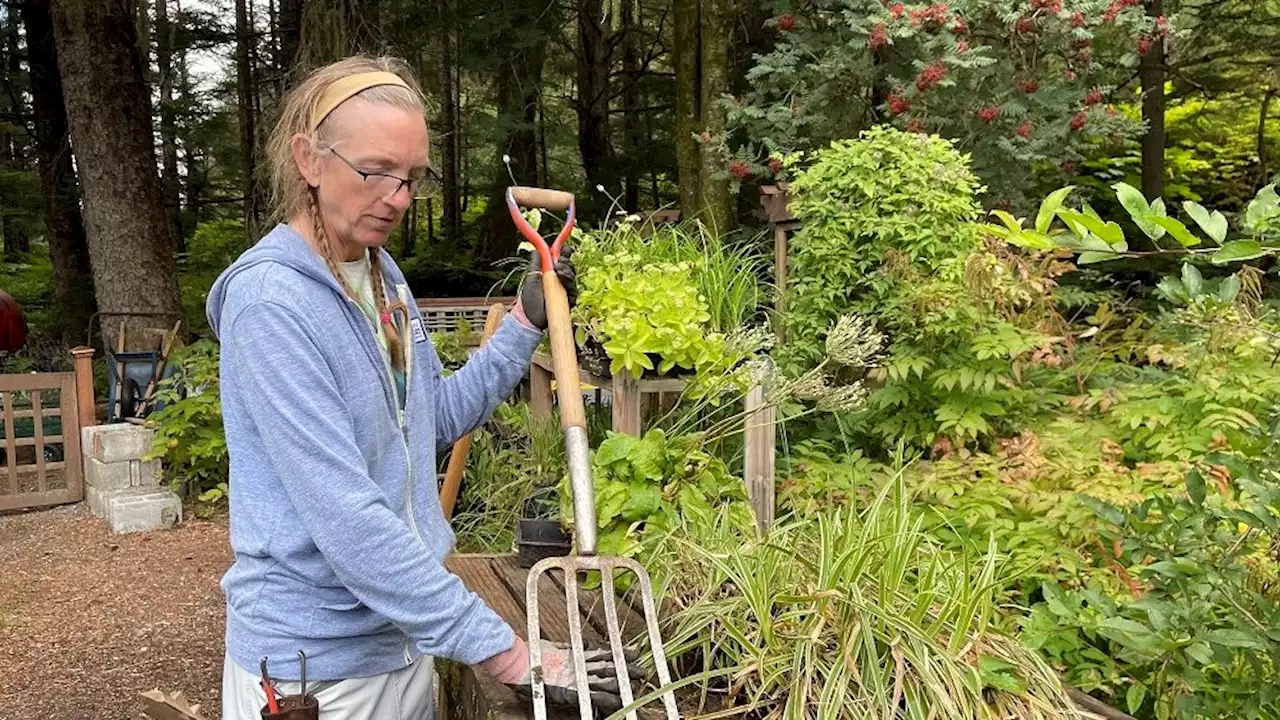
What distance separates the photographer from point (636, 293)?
8.69 feet

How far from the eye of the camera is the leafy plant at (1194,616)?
1691 mm

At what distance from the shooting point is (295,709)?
135 cm

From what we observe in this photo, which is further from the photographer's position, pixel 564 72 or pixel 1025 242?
pixel 564 72

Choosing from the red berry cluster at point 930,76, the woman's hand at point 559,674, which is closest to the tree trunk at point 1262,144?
the red berry cluster at point 930,76

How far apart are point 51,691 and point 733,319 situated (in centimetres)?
298

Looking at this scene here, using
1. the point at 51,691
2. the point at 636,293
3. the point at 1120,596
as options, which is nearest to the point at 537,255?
the point at 636,293

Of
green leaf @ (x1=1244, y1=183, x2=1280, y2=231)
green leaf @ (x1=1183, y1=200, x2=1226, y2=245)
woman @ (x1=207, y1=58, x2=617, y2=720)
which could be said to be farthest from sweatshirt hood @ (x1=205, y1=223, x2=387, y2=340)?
green leaf @ (x1=1244, y1=183, x2=1280, y2=231)

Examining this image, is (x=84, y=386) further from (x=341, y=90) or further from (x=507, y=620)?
(x=341, y=90)

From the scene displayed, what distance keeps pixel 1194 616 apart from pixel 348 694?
1.45 m

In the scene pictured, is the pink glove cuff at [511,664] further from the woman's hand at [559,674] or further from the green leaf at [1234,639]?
the green leaf at [1234,639]

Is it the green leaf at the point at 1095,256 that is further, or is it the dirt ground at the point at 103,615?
the dirt ground at the point at 103,615

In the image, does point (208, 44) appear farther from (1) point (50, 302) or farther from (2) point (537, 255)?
(2) point (537, 255)

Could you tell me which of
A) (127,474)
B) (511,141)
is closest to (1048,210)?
(127,474)

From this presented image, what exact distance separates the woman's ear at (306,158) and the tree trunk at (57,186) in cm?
947
